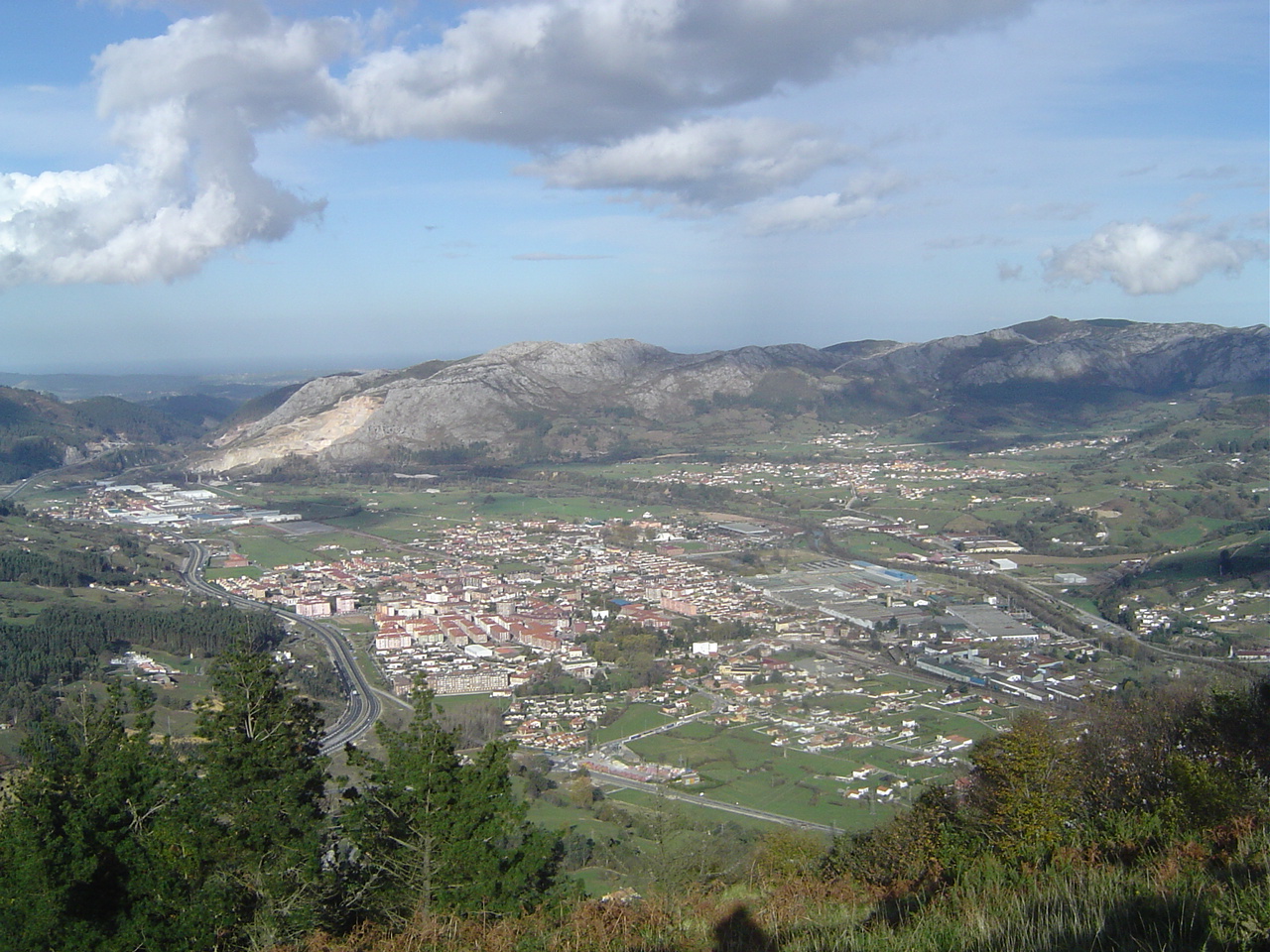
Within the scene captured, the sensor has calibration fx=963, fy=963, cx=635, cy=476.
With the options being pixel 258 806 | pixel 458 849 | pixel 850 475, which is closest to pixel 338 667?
pixel 258 806

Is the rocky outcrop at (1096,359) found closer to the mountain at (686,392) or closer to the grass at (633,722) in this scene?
the mountain at (686,392)

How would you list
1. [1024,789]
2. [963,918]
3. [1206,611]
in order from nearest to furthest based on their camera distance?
[963,918], [1024,789], [1206,611]

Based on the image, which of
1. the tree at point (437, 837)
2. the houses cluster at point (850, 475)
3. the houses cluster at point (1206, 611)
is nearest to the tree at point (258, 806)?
the tree at point (437, 837)

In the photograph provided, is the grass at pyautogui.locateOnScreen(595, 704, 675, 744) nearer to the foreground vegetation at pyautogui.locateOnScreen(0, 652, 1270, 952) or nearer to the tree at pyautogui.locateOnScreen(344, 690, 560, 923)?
the foreground vegetation at pyautogui.locateOnScreen(0, 652, 1270, 952)

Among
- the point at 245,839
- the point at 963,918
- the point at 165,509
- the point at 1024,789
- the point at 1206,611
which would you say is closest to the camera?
the point at 963,918

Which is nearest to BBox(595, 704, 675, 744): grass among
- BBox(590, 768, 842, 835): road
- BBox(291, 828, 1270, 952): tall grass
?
BBox(590, 768, 842, 835): road

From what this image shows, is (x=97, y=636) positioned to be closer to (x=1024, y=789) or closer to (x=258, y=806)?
(x=258, y=806)
